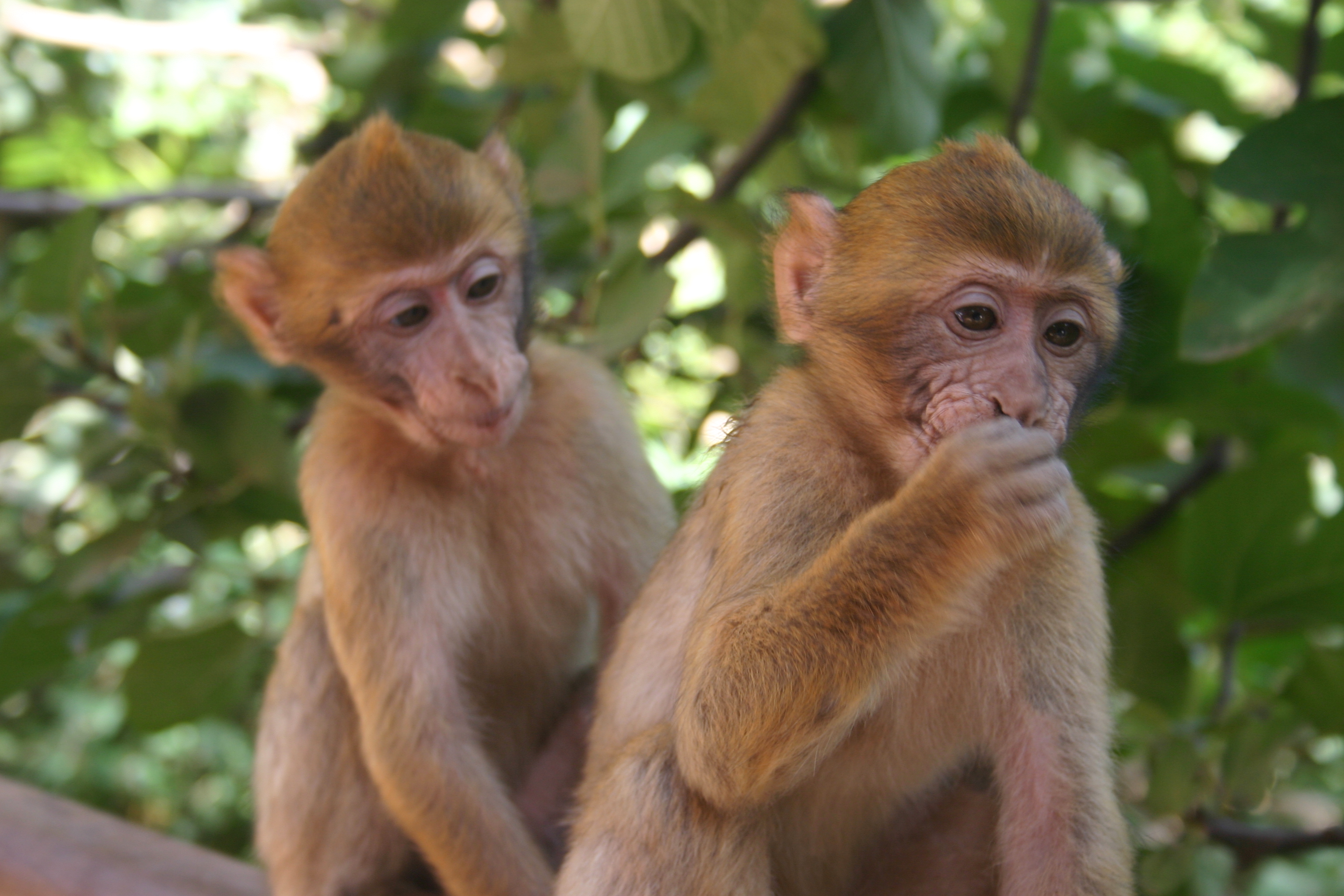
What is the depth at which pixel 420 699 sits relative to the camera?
236 cm

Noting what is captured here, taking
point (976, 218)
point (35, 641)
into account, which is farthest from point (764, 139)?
point (35, 641)

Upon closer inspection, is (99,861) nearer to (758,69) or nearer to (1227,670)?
(758,69)

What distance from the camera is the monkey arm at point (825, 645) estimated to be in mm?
1588

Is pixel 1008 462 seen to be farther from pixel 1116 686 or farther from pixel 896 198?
pixel 1116 686

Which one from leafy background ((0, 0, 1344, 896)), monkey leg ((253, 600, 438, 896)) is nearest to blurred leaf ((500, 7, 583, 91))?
leafy background ((0, 0, 1344, 896))

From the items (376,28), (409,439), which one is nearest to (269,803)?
(409,439)

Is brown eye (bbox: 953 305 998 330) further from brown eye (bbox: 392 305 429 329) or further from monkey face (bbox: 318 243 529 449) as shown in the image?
brown eye (bbox: 392 305 429 329)

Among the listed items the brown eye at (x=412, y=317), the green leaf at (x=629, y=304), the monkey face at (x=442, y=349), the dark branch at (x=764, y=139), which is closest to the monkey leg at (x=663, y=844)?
the monkey face at (x=442, y=349)

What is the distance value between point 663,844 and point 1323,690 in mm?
1781

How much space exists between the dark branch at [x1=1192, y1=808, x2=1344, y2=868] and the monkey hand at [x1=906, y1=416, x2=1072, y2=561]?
142 centimetres

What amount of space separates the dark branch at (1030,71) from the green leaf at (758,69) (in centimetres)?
55

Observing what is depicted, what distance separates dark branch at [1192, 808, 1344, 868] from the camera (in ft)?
8.23

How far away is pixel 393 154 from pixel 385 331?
38cm

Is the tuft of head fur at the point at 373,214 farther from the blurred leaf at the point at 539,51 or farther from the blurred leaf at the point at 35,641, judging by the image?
the blurred leaf at the point at 35,641
